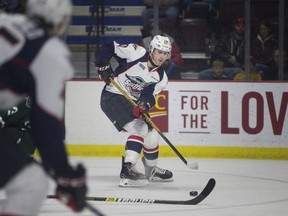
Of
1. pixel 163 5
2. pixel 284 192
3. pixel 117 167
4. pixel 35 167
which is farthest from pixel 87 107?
pixel 35 167

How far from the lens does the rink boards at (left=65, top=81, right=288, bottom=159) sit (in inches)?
365

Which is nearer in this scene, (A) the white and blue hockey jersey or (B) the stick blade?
(B) the stick blade

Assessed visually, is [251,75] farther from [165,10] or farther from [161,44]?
[161,44]

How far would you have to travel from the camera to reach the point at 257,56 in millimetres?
9703

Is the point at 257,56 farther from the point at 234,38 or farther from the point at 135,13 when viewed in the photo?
the point at 135,13

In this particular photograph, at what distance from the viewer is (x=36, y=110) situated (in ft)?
10.5

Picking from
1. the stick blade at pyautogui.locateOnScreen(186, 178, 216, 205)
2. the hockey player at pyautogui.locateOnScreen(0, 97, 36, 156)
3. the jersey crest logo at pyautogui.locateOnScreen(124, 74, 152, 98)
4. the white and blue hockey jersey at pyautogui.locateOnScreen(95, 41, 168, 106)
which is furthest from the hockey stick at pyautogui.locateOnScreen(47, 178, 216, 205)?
the jersey crest logo at pyautogui.locateOnScreen(124, 74, 152, 98)

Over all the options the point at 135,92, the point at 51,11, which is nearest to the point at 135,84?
the point at 135,92

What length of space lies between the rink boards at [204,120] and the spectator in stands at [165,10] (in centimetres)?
116

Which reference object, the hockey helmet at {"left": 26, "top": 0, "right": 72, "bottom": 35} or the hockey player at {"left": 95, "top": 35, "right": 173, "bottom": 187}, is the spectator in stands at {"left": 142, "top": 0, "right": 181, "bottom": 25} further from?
the hockey helmet at {"left": 26, "top": 0, "right": 72, "bottom": 35}

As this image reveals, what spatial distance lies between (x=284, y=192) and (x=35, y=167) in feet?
13.8

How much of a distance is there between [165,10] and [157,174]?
3026mm

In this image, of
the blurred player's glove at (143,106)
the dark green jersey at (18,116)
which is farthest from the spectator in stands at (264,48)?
the dark green jersey at (18,116)

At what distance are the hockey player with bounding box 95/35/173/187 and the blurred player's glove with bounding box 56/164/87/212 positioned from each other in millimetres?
4148
